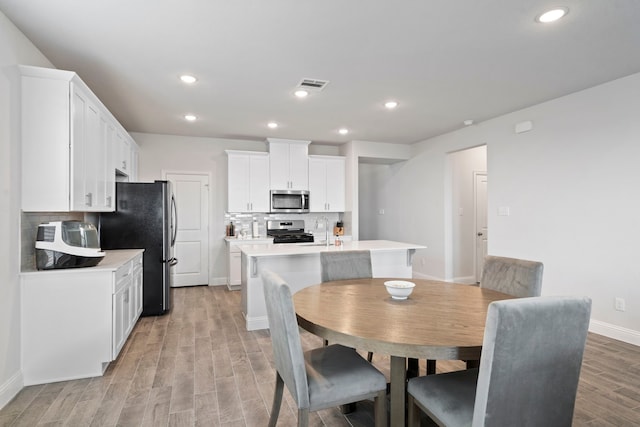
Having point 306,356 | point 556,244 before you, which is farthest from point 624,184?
point 306,356

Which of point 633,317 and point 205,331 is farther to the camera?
point 205,331

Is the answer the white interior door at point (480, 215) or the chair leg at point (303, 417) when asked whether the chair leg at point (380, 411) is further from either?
the white interior door at point (480, 215)

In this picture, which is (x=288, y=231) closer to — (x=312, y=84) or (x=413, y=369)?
(x=312, y=84)

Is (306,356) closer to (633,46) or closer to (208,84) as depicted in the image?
(208,84)

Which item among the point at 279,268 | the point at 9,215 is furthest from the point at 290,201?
the point at 9,215

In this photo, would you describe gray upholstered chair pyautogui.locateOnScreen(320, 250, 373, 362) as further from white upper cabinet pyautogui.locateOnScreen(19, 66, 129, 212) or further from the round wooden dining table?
white upper cabinet pyautogui.locateOnScreen(19, 66, 129, 212)

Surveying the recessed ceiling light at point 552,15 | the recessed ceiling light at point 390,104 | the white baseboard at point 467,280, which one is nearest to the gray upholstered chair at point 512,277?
the recessed ceiling light at point 552,15

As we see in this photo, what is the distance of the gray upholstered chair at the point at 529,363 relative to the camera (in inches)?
45.8

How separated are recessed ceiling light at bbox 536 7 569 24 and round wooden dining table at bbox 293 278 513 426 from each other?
1.81 meters

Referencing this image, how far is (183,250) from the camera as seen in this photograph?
5.66 metres

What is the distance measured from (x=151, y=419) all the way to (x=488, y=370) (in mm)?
1930

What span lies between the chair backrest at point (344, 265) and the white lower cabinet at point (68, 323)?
164 centimetres

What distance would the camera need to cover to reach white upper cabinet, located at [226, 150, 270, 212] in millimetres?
5578

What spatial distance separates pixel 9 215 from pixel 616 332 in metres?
5.15
